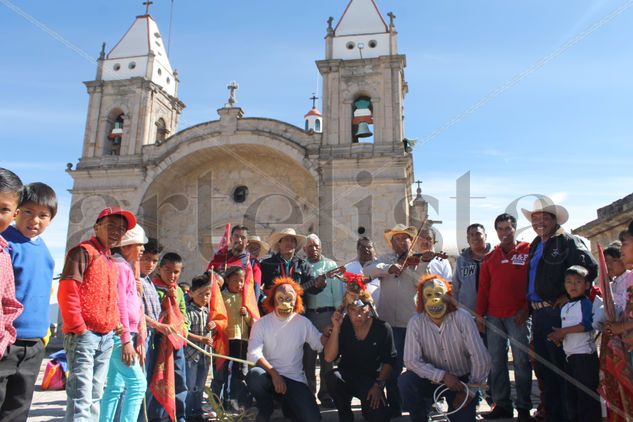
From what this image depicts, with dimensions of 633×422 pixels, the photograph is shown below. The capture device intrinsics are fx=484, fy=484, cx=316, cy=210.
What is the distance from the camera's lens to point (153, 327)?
14.4 feet

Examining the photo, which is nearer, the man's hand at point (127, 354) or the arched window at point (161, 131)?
the man's hand at point (127, 354)

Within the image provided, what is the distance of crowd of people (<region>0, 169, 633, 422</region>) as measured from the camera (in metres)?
3.10

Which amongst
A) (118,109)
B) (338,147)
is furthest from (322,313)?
(118,109)

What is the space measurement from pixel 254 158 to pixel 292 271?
12013mm

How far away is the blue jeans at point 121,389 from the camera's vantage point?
3635 mm

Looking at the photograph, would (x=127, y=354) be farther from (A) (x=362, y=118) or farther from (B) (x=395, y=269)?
(A) (x=362, y=118)

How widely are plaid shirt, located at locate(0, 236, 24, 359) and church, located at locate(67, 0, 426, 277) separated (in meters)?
11.7

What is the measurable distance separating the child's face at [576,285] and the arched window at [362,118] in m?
11.8

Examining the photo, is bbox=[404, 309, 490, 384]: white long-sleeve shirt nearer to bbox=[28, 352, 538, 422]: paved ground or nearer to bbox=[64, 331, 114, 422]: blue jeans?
bbox=[28, 352, 538, 422]: paved ground

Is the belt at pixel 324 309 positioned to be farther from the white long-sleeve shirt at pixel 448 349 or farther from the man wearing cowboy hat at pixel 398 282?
the white long-sleeve shirt at pixel 448 349

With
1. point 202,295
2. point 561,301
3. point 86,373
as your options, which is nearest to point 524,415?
point 561,301

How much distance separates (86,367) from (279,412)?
240 cm

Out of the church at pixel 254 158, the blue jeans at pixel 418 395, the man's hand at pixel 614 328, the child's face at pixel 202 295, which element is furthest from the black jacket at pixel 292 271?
the church at pixel 254 158

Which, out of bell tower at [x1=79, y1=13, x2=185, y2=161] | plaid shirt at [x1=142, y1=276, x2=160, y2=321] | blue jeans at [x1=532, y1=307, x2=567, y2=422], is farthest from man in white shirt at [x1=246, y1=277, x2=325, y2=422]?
bell tower at [x1=79, y1=13, x2=185, y2=161]
